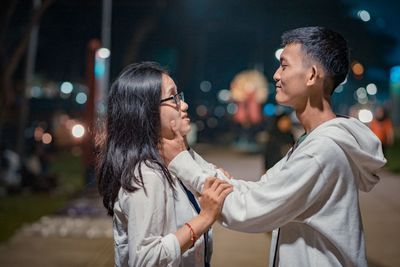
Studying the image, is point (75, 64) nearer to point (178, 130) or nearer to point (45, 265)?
point (45, 265)

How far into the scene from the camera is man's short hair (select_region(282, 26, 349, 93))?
2.20m

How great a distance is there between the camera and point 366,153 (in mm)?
2121

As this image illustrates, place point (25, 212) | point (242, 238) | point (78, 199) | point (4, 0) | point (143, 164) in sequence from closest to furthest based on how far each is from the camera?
point (143, 164)
point (242, 238)
point (25, 212)
point (78, 199)
point (4, 0)

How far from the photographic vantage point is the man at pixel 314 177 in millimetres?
2043

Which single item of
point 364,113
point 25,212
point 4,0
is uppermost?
point 4,0

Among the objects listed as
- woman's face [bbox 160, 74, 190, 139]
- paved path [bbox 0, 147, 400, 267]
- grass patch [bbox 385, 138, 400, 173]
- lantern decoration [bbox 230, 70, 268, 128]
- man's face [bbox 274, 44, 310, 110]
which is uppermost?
man's face [bbox 274, 44, 310, 110]

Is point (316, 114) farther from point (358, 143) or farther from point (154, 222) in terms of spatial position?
point (154, 222)

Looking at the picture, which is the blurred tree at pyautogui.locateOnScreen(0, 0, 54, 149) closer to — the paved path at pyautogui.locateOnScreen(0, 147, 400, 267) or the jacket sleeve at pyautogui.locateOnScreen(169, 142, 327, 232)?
the paved path at pyautogui.locateOnScreen(0, 147, 400, 267)

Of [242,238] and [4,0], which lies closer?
[242,238]

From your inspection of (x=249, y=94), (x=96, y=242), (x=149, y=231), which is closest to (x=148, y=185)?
(x=149, y=231)

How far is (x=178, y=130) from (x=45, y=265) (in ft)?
15.9

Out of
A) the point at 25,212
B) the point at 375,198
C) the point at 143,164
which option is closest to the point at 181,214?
the point at 143,164

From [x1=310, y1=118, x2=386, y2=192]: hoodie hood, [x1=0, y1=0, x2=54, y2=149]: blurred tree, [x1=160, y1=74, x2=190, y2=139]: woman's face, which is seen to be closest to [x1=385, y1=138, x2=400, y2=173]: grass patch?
[x1=0, y1=0, x2=54, y2=149]: blurred tree

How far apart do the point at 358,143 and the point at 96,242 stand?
20.1ft
